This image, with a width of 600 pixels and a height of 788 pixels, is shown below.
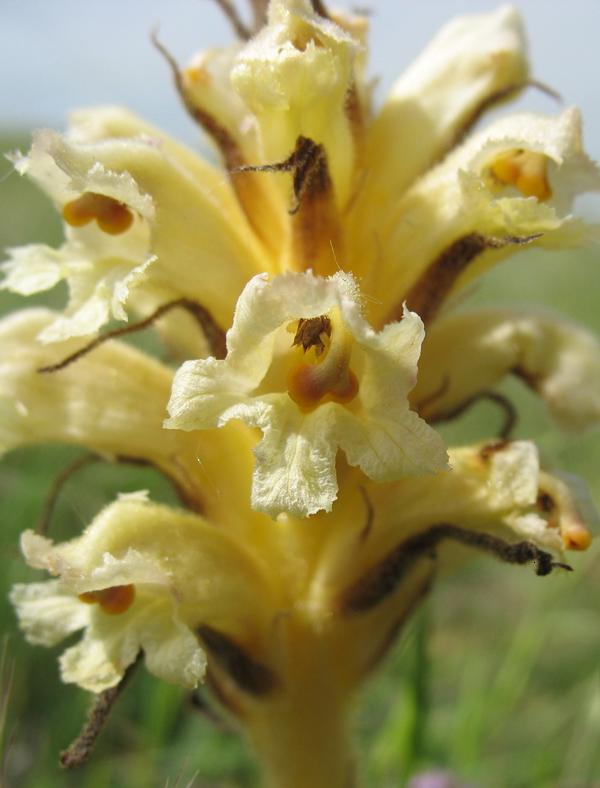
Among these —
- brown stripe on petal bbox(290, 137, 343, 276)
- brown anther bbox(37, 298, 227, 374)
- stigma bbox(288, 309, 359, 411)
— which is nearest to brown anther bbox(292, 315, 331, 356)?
stigma bbox(288, 309, 359, 411)

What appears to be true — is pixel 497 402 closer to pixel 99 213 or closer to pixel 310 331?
pixel 310 331

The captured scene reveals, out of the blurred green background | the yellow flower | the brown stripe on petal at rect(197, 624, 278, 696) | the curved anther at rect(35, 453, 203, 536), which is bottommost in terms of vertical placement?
the blurred green background

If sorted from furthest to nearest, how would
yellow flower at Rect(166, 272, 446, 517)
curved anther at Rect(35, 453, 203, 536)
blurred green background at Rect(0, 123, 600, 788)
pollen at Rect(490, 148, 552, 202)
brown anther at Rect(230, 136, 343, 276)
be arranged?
1. blurred green background at Rect(0, 123, 600, 788)
2. curved anther at Rect(35, 453, 203, 536)
3. pollen at Rect(490, 148, 552, 202)
4. brown anther at Rect(230, 136, 343, 276)
5. yellow flower at Rect(166, 272, 446, 517)

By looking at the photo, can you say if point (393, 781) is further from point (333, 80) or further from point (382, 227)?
point (333, 80)

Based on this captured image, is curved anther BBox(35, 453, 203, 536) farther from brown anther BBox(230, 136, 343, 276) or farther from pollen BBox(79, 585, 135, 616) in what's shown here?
brown anther BBox(230, 136, 343, 276)

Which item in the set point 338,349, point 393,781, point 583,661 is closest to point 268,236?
point 338,349

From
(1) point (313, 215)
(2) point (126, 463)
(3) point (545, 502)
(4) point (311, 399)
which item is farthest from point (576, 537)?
(2) point (126, 463)

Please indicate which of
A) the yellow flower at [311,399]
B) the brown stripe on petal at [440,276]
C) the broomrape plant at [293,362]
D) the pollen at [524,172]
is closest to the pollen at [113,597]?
the broomrape plant at [293,362]

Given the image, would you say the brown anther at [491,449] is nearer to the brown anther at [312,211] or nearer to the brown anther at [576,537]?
the brown anther at [576,537]
